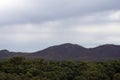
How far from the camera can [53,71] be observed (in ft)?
221

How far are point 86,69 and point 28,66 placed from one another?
35.1 ft

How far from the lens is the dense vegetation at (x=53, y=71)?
62.3 metres

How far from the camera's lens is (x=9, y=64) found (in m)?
75.4

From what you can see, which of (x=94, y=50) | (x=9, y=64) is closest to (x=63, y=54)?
(x=94, y=50)

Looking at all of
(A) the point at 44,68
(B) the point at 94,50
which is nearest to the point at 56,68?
(A) the point at 44,68

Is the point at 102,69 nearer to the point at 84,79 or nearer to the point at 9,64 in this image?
the point at 84,79

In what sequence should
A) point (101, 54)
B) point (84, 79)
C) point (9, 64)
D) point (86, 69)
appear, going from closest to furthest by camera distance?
point (84, 79), point (86, 69), point (9, 64), point (101, 54)

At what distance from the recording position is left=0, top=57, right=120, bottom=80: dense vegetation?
62322 millimetres

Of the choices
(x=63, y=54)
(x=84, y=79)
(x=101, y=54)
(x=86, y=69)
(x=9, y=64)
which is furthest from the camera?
(x=63, y=54)

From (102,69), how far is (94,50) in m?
129

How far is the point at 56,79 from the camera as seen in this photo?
62.6 m

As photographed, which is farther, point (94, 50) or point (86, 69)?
point (94, 50)

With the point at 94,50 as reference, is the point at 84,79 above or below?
below

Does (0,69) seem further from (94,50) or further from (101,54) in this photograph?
(94,50)
